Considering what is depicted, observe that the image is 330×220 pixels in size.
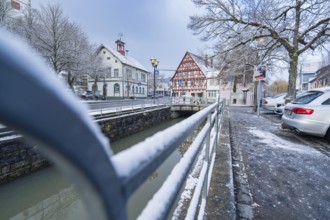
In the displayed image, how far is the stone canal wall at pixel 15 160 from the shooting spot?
5.21m

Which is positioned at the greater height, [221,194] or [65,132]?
[65,132]

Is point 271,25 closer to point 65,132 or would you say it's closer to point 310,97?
point 310,97

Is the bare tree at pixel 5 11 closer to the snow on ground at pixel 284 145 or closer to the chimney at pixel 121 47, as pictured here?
the snow on ground at pixel 284 145

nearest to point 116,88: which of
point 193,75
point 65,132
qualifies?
point 193,75

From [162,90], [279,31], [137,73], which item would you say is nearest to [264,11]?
[279,31]

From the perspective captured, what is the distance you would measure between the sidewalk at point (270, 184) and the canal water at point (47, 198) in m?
1.68

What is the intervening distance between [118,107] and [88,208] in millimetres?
12636

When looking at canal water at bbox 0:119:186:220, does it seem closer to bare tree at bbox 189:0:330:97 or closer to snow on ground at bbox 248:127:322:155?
snow on ground at bbox 248:127:322:155

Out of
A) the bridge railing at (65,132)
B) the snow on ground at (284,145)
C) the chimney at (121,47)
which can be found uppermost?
the chimney at (121,47)

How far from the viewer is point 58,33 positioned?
1689 centimetres

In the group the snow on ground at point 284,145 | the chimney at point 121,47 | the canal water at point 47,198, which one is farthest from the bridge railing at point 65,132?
the chimney at point 121,47

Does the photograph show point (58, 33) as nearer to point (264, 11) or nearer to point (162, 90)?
point (264, 11)

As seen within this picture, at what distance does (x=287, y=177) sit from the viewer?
114 inches

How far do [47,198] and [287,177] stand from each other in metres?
4.97
